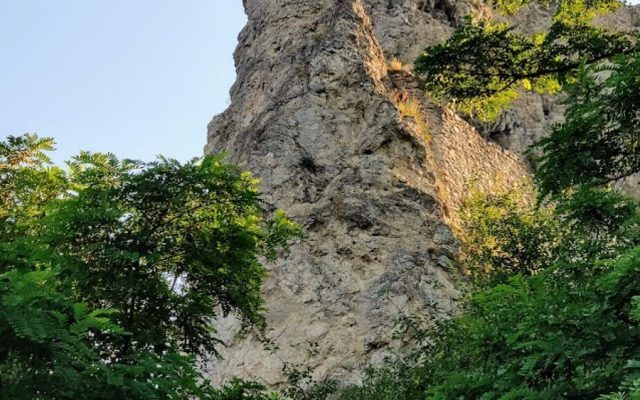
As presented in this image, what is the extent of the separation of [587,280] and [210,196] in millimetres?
3838

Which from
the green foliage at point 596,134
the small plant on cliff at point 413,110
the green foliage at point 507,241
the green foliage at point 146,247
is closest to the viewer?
the green foliage at point 146,247

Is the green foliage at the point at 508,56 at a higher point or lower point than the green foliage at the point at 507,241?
higher

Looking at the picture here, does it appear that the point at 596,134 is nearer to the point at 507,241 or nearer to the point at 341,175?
the point at 507,241

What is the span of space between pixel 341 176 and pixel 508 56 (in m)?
6.03

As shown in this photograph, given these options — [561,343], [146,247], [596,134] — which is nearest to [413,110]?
[596,134]

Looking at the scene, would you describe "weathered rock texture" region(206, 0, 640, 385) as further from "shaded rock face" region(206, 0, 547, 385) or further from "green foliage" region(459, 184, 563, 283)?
"green foliage" region(459, 184, 563, 283)

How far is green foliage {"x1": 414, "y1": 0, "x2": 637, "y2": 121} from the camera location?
8.67 metres

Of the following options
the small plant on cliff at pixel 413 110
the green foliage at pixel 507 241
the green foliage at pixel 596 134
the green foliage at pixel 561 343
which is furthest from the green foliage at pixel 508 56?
the small plant on cliff at pixel 413 110

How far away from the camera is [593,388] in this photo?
4305 millimetres

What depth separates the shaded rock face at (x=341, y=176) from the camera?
39.7 ft

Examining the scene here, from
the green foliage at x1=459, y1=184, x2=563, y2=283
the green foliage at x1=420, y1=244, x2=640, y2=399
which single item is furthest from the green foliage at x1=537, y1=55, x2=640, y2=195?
the green foliage at x1=459, y1=184, x2=563, y2=283

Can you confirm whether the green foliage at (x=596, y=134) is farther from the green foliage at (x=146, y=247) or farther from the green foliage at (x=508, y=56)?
the green foliage at (x=146, y=247)

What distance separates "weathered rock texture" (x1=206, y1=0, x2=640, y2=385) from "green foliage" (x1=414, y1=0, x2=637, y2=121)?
353cm

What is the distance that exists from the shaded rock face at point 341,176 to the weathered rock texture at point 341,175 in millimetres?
30
